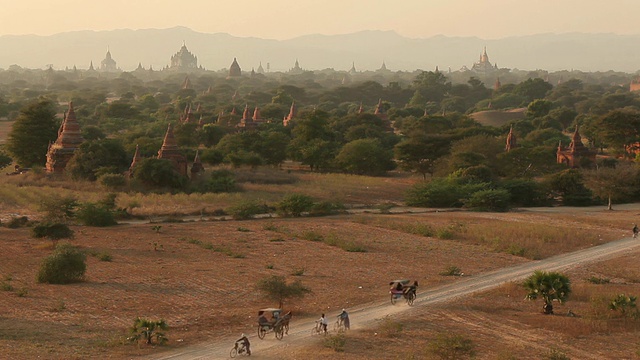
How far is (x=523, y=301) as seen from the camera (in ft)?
77.5

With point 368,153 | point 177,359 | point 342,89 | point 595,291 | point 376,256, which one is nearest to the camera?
point 177,359

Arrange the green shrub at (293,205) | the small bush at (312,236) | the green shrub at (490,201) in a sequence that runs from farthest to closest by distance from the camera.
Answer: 1. the green shrub at (490,201)
2. the green shrub at (293,205)
3. the small bush at (312,236)

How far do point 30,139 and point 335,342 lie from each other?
40.6 metres

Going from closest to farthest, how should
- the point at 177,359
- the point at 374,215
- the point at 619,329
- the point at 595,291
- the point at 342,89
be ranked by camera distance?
the point at 177,359 → the point at 619,329 → the point at 595,291 → the point at 374,215 → the point at 342,89

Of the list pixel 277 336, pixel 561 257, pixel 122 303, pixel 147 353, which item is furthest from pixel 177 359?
pixel 561 257

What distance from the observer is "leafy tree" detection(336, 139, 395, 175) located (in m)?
56.0

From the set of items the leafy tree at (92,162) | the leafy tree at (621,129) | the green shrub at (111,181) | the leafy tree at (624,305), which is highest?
the leafy tree at (621,129)

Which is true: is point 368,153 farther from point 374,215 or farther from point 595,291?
point 595,291

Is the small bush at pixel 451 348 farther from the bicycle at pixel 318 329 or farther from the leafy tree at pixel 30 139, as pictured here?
the leafy tree at pixel 30 139

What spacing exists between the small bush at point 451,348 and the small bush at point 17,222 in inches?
919

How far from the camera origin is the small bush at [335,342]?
728 inches

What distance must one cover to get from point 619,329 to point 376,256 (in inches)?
447

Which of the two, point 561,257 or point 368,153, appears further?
point 368,153

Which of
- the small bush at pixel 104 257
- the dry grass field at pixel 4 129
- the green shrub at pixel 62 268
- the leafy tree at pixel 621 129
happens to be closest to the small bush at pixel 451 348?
the green shrub at pixel 62 268
